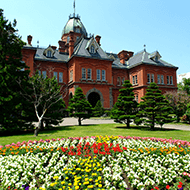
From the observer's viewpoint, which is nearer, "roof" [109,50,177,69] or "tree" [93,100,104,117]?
"tree" [93,100,104,117]

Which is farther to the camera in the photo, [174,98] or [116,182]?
[174,98]

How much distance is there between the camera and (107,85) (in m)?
31.0

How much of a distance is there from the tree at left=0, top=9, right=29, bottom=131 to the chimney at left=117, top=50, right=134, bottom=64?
2868 cm

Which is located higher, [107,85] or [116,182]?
[107,85]

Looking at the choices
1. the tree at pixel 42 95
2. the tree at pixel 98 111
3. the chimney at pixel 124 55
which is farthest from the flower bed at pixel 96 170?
the chimney at pixel 124 55

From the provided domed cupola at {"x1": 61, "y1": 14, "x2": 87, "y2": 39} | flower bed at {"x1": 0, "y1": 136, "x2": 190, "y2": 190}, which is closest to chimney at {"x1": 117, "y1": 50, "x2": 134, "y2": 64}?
domed cupola at {"x1": 61, "y1": 14, "x2": 87, "y2": 39}

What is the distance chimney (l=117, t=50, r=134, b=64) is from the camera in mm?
39025

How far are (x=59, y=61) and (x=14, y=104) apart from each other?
20.7m

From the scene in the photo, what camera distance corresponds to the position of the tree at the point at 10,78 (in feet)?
39.3

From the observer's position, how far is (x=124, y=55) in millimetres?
40344

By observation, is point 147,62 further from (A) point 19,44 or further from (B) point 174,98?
(A) point 19,44

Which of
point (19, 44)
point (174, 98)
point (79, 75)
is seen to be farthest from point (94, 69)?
point (19, 44)

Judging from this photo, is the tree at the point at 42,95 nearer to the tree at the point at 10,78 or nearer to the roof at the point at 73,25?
the tree at the point at 10,78

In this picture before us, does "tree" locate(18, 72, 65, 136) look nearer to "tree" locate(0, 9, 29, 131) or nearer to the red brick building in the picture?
"tree" locate(0, 9, 29, 131)
